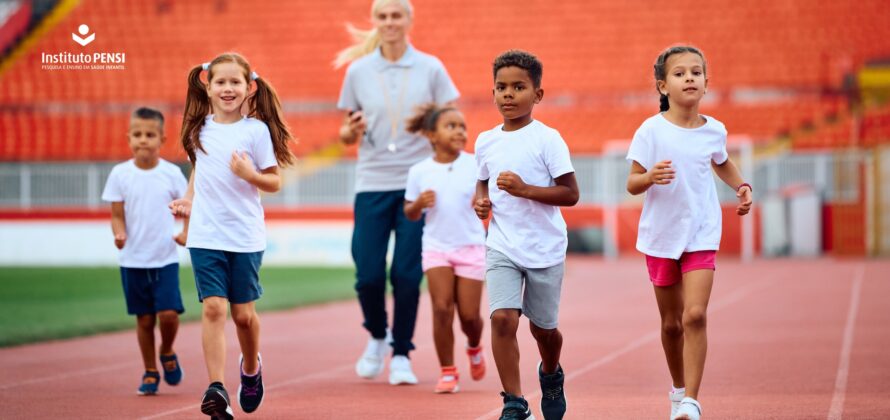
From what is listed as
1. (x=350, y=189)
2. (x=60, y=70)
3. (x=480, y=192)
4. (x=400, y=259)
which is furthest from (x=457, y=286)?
(x=60, y=70)

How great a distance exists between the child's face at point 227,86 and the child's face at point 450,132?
169 cm

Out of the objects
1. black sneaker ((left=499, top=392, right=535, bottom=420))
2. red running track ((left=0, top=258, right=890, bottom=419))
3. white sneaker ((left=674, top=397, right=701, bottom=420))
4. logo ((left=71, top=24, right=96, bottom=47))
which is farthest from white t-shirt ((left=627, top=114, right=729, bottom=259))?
logo ((left=71, top=24, right=96, bottom=47))

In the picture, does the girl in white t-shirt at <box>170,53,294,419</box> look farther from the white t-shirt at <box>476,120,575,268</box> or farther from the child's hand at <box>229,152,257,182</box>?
the white t-shirt at <box>476,120,575,268</box>

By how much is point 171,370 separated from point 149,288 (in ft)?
1.72

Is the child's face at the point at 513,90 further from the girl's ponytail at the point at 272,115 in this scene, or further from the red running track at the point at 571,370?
the red running track at the point at 571,370

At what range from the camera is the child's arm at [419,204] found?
7570 millimetres

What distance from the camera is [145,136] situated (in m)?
7.80

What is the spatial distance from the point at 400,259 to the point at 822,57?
92.8 ft

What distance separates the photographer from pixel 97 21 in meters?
37.5

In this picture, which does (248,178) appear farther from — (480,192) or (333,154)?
(333,154)

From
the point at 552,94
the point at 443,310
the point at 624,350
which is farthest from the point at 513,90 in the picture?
the point at 552,94

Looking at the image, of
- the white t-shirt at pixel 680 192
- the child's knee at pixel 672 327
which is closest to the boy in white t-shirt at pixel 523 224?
the white t-shirt at pixel 680 192

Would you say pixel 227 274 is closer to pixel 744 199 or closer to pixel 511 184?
pixel 511 184

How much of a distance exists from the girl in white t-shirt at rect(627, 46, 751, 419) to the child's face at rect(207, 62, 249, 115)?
1984 millimetres
